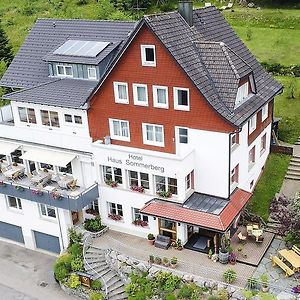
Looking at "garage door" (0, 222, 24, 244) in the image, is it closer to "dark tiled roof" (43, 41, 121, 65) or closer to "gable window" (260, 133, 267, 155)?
"dark tiled roof" (43, 41, 121, 65)

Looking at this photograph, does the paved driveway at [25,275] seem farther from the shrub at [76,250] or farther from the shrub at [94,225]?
the shrub at [94,225]

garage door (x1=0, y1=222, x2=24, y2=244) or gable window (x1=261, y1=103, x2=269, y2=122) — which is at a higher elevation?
gable window (x1=261, y1=103, x2=269, y2=122)

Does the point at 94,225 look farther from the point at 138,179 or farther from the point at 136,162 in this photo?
the point at 136,162

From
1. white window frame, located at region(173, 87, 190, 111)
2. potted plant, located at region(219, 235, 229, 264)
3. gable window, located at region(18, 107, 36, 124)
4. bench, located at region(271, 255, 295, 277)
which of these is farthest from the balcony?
bench, located at region(271, 255, 295, 277)

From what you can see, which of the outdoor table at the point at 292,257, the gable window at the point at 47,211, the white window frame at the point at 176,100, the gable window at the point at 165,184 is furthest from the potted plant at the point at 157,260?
the white window frame at the point at 176,100

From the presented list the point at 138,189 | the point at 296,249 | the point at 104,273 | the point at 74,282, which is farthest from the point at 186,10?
the point at 74,282

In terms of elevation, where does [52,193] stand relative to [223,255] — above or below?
above
